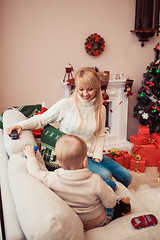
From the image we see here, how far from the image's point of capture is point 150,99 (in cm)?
335

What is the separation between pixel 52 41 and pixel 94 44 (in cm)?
57

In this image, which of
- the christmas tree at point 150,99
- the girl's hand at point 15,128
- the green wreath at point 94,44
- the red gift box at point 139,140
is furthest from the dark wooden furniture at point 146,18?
the girl's hand at point 15,128

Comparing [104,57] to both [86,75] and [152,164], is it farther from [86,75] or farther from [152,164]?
[86,75]

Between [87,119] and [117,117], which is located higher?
[87,119]

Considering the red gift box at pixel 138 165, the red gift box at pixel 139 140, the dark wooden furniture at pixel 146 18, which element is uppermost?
the dark wooden furniture at pixel 146 18

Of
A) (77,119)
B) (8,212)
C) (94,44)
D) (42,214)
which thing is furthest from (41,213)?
(94,44)

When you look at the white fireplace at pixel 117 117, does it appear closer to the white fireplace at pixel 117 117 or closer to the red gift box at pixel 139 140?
the white fireplace at pixel 117 117

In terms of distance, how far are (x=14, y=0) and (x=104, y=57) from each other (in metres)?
1.36

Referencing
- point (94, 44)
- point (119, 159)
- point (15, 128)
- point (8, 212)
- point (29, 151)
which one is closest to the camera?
point (8, 212)

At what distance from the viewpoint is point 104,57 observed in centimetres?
335

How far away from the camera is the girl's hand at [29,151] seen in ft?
4.22

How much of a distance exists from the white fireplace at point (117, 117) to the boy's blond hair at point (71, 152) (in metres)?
Answer: 2.35

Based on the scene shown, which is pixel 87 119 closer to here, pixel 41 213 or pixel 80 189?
pixel 80 189

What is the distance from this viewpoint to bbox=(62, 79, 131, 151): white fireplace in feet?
11.0
